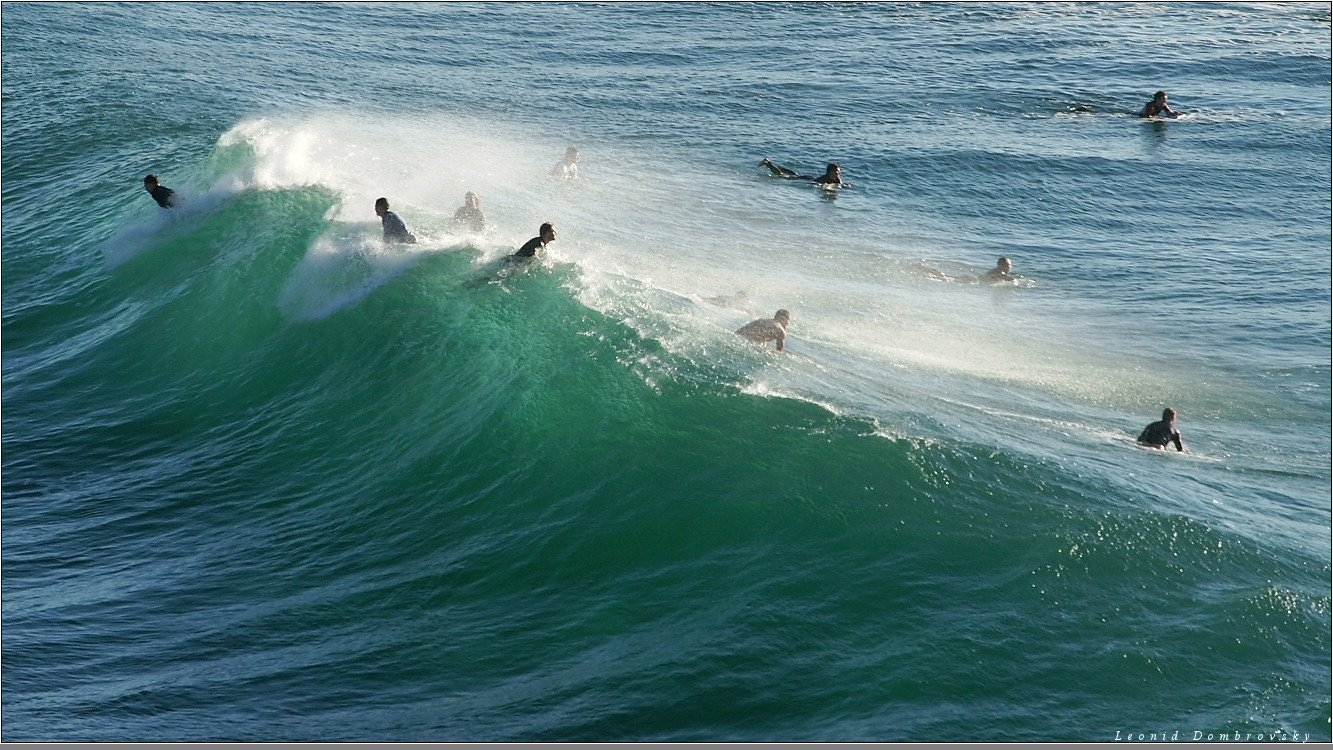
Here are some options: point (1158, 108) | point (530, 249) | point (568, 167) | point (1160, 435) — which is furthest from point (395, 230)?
point (1158, 108)

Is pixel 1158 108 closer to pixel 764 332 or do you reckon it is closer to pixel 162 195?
pixel 764 332

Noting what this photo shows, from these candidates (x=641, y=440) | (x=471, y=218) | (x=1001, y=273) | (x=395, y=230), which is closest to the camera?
(x=641, y=440)

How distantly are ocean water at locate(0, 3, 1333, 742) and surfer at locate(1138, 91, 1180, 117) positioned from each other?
3.80m

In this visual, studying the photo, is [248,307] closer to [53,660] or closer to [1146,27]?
[53,660]

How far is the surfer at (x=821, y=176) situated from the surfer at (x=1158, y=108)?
412 inches

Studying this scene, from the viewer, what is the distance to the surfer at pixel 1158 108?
105ft

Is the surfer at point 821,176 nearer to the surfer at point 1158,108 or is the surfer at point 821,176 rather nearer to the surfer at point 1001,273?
the surfer at point 1001,273

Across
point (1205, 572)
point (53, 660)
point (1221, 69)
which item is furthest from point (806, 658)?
point (1221, 69)

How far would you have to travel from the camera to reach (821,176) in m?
27.8

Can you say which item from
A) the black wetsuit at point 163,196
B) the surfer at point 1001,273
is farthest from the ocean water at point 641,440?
the surfer at point 1001,273

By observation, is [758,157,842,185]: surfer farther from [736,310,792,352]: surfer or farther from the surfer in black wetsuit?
the surfer in black wetsuit

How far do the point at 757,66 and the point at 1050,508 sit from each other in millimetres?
27506

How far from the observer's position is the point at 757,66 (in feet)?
121

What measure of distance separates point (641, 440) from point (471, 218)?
703 centimetres
